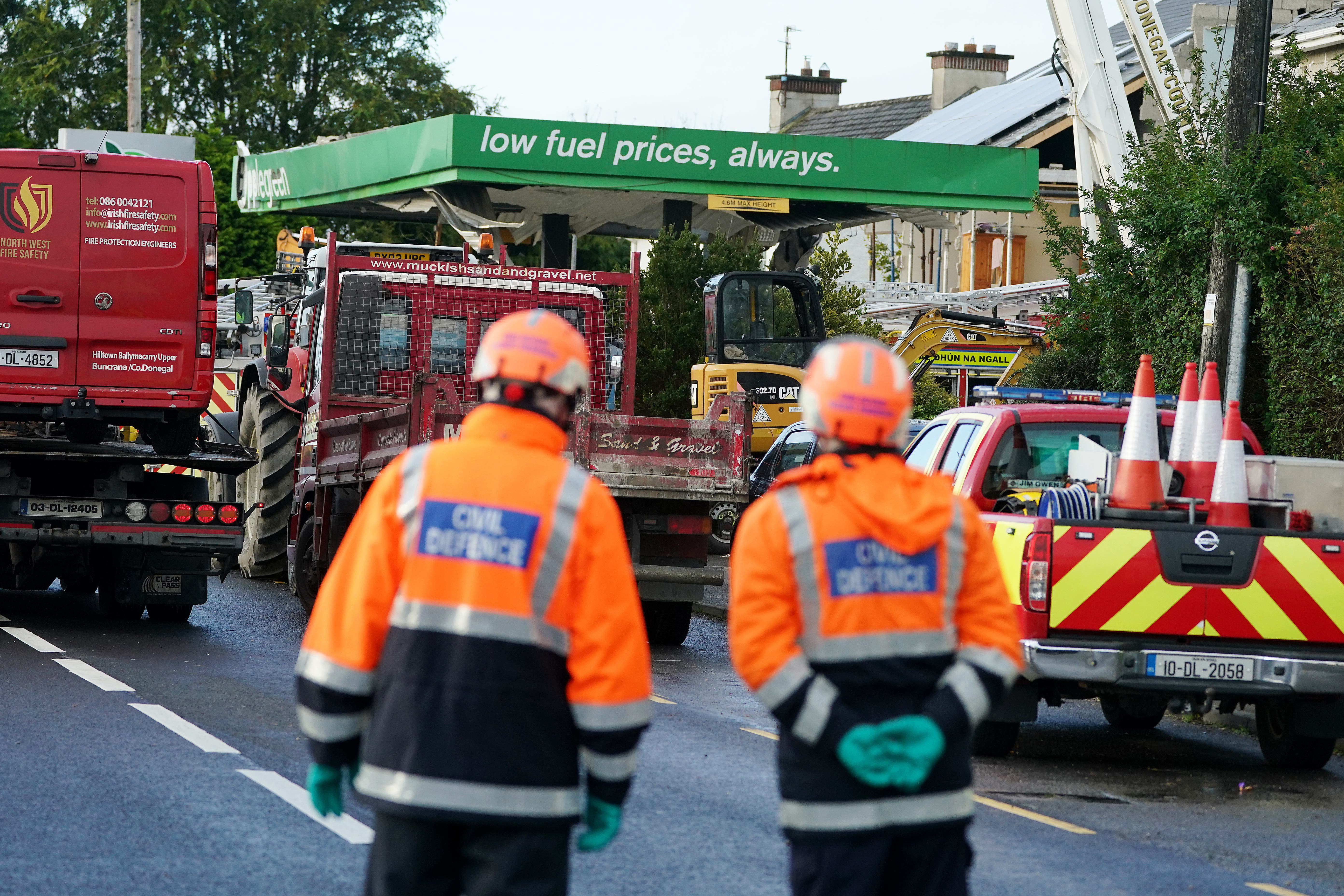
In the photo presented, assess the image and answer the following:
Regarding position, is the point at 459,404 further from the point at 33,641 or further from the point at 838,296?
the point at 838,296

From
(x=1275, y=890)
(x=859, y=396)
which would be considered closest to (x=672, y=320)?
(x=1275, y=890)

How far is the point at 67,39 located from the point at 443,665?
55.1 meters

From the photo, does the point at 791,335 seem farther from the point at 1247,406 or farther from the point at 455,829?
the point at 455,829

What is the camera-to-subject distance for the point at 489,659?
3658mm

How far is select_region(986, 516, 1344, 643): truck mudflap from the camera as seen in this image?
8.43 m

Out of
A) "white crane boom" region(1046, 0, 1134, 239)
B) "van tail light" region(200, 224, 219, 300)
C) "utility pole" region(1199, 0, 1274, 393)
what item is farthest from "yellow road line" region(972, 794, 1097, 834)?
"white crane boom" region(1046, 0, 1134, 239)

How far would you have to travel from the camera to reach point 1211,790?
28.0ft

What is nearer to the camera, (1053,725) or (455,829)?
(455,829)

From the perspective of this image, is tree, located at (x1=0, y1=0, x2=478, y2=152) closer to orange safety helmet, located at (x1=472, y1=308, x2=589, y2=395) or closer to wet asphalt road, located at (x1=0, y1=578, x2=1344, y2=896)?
wet asphalt road, located at (x1=0, y1=578, x2=1344, y2=896)

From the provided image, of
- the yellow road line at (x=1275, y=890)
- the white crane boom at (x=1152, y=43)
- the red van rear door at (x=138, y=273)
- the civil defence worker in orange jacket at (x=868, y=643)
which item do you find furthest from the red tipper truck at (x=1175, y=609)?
the white crane boom at (x=1152, y=43)

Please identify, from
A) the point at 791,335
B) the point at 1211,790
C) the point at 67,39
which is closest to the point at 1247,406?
the point at 791,335

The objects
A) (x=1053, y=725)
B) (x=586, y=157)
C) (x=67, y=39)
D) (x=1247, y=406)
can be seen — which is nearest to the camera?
(x=1053, y=725)

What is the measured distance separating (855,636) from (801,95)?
169ft

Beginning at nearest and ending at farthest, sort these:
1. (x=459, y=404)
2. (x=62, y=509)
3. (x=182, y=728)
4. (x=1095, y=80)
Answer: (x=182, y=728), (x=62, y=509), (x=459, y=404), (x=1095, y=80)
